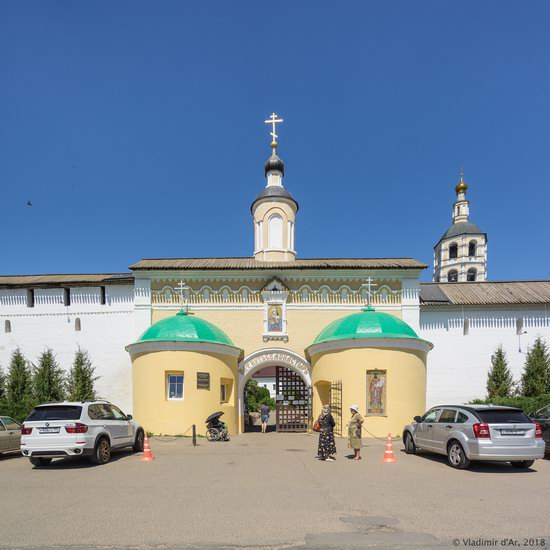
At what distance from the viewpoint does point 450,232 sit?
54000mm

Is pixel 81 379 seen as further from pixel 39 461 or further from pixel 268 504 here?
pixel 268 504

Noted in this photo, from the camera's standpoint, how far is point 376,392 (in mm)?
17203

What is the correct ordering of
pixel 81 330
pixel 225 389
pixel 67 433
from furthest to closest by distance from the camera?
pixel 81 330 < pixel 225 389 < pixel 67 433

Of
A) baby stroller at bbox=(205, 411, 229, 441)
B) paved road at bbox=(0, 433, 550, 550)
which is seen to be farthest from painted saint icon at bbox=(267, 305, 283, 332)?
paved road at bbox=(0, 433, 550, 550)

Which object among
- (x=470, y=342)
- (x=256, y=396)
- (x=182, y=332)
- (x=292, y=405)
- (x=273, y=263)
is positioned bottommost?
(x=256, y=396)

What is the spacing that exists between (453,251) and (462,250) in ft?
5.06

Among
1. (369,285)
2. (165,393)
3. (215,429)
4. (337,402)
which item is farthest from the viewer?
(369,285)

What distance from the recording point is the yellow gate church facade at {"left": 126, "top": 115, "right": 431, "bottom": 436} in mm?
17266

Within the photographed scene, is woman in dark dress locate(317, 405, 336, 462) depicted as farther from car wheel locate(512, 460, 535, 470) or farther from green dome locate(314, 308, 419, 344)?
green dome locate(314, 308, 419, 344)

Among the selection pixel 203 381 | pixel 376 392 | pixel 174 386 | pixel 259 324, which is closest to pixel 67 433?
pixel 174 386

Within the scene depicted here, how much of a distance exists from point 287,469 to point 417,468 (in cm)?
300

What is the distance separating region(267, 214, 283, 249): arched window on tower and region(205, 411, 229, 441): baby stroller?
1070cm

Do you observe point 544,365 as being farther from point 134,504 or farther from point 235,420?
point 134,504

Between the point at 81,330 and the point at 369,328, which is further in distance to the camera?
the point at 81,330
